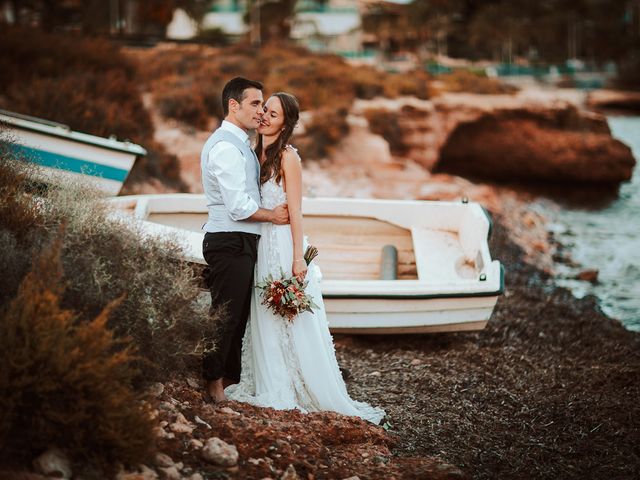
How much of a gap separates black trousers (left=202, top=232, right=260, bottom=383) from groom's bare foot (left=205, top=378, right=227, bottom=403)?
1.9 inches

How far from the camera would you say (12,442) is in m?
3.36

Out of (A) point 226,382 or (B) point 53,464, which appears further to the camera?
(A) point 226,382

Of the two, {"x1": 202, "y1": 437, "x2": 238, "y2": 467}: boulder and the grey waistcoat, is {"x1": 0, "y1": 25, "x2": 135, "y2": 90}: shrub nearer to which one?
the grey waistcoat

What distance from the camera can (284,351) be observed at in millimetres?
4789

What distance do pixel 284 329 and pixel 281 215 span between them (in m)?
0.71

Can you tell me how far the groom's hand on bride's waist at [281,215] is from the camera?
4617 mm

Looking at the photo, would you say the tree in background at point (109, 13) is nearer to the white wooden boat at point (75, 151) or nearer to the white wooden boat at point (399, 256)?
the white wooden boat at point (75, 151)

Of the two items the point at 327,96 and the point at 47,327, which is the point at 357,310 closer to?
the point at 47,327

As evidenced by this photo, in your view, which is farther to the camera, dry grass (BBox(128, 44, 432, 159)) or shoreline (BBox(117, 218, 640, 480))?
dry grass (BBox(128, 44, 432, 159))

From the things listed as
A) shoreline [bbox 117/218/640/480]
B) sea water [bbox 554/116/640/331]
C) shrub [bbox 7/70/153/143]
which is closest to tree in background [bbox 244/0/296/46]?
sea water [bbox 554/116/640/331]

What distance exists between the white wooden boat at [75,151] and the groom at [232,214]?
13.0ft

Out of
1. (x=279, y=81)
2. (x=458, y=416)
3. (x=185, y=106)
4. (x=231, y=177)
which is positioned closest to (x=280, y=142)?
(x=231, y=177)

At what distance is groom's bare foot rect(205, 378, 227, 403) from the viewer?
466 centimetres

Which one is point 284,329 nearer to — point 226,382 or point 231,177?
point 226,382
